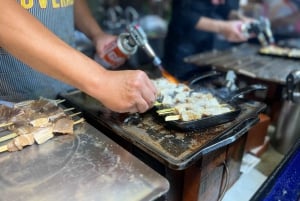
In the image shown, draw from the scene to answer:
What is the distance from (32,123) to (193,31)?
146 centimetres

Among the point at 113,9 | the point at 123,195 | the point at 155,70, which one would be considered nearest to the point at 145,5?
the point at 113,9

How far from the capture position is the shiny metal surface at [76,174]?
56cm

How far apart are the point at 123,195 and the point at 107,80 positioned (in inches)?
11.3

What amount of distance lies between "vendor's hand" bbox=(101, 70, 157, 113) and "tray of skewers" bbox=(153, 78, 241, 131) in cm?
10

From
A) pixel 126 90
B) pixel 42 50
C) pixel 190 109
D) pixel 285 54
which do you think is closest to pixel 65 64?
pixel 42 50

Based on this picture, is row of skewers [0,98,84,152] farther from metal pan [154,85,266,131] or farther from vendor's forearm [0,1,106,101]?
metal pan [154,85,266,131]

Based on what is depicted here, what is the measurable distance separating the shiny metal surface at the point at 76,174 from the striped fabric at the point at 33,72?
317 millimetres

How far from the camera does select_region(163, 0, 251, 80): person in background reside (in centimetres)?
185

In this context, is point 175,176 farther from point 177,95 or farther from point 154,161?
point 177,95

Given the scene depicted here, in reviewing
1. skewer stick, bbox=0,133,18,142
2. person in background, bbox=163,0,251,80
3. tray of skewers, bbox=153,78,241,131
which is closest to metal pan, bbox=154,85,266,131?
tray of skewers, bbox=153,78,241,131

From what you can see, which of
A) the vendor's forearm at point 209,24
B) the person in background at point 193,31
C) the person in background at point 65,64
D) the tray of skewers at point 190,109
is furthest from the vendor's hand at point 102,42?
the vendor's forearm at point 209,24

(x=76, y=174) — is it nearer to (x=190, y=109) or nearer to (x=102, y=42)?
(x=190, y=109)

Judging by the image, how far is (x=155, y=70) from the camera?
1.25m

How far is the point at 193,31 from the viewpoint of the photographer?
1946 millimetres
